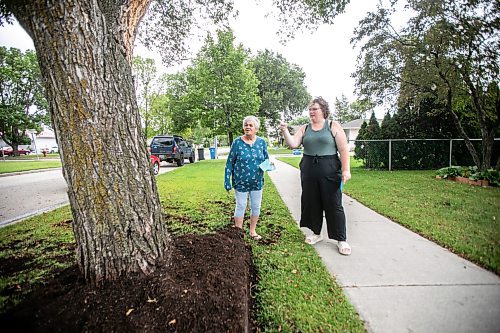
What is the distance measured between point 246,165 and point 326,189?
95 centimetres

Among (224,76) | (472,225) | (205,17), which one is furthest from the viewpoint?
(224,76)

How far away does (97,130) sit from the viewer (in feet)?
5.07

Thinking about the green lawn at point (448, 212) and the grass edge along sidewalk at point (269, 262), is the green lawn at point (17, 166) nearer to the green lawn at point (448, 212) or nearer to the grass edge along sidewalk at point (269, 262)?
the grass edge along sidewalk at point (269, 262)

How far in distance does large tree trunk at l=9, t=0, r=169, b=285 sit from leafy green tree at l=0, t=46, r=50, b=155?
303mm

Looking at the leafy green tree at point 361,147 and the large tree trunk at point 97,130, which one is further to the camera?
the leafy green tree at point 361,147

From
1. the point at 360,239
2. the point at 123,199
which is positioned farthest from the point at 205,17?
the point at 360,239

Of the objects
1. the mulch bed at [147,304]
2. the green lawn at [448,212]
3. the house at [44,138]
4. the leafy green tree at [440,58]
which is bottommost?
the green lawn at [448,212]

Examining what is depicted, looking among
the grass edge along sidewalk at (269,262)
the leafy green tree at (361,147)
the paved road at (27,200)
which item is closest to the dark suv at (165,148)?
the paved road at (27,200)

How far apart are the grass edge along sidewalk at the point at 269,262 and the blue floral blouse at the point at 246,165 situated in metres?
0.73

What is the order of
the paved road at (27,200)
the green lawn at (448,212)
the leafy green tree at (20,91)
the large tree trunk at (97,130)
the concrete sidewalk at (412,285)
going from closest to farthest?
the large tree trunk at (97,130)
the concrete sidewalk at (412,285)
the leafy green tree at (20,91)
the green lawn at (448,212)
the paved road at (27,200)

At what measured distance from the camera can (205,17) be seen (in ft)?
14.9

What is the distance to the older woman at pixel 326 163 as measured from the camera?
9.20 ft

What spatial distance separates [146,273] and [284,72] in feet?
116

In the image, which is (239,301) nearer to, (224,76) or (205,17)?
(205,17)
